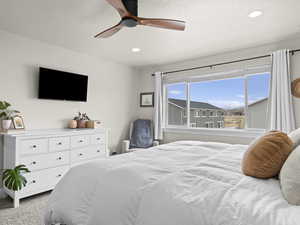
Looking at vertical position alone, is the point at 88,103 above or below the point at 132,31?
below

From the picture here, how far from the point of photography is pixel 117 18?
91.6 inches

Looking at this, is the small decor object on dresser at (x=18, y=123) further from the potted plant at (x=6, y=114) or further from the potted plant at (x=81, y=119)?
the potted plant at (x=81, y=119)

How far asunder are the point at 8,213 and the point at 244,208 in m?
2.57

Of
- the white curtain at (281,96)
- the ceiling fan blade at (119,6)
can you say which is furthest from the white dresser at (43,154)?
the white curtain at (281,96)

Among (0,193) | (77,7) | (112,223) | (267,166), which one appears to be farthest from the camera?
(0,193)

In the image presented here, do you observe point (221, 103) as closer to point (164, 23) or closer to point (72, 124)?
point (164, 23)

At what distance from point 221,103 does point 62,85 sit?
3042 millimetres

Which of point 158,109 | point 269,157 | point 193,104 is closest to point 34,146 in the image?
point 158,109

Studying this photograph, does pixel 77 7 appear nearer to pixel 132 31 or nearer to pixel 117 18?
pixel 117 18

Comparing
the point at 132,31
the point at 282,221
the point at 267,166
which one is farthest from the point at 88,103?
the point at 282,221

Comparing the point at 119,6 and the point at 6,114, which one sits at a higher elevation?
the point at 119,6

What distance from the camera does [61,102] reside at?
11.0ft

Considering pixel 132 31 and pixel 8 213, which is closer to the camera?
pixel 8 213

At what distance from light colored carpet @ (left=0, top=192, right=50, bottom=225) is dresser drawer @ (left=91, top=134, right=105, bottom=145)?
1041 mm
